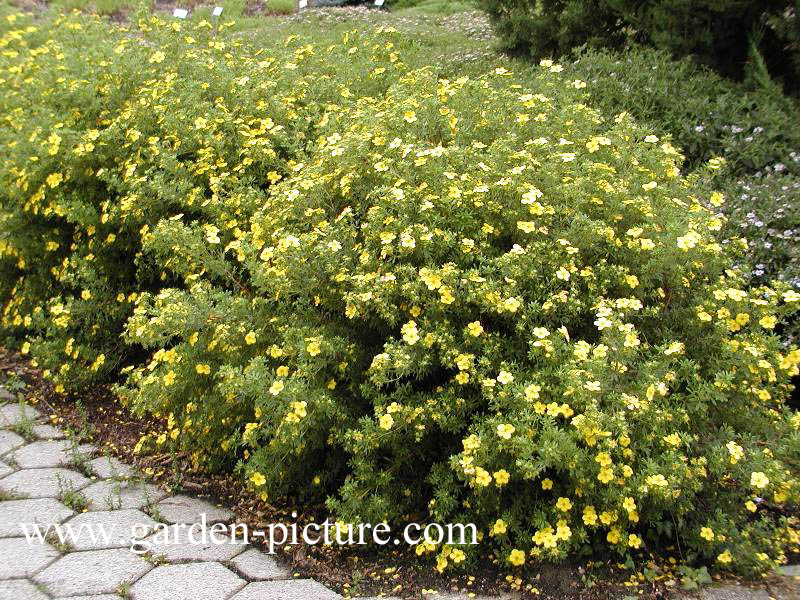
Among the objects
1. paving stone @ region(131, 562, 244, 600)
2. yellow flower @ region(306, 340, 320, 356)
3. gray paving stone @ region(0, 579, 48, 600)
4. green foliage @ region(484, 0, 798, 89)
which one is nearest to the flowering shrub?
yellow flower @ region(306, 340, 320, 356)

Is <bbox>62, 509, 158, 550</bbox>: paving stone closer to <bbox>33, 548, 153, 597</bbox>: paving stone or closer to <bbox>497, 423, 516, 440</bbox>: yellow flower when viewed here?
<bbox>33, 548, 153, 597</bbox>: paving stone

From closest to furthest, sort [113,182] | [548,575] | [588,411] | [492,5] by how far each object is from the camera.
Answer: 1. [588,411]
2. [548,575]
3. [113,182]
4. [492,5]

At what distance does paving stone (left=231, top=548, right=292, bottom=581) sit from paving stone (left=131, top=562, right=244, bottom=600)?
4 cm

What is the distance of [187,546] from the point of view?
2.48 m

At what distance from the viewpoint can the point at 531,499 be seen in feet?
7.79

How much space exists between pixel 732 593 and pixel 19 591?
2.02 metres

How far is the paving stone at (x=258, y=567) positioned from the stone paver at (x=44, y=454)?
1041 millimetres

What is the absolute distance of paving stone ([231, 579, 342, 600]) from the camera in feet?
7.32

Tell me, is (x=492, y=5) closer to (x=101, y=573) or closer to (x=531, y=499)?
(x=531, y=499)

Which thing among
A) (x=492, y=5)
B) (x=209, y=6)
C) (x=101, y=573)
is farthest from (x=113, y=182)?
(x=209, y=6)

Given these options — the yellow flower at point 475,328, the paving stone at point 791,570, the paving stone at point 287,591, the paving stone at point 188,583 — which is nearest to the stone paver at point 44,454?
the paving stone at point 188,583

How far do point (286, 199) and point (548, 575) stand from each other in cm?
161

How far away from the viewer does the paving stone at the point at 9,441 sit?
3203mm

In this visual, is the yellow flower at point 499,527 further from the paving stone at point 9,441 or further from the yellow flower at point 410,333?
the paving stone at point 9,441
